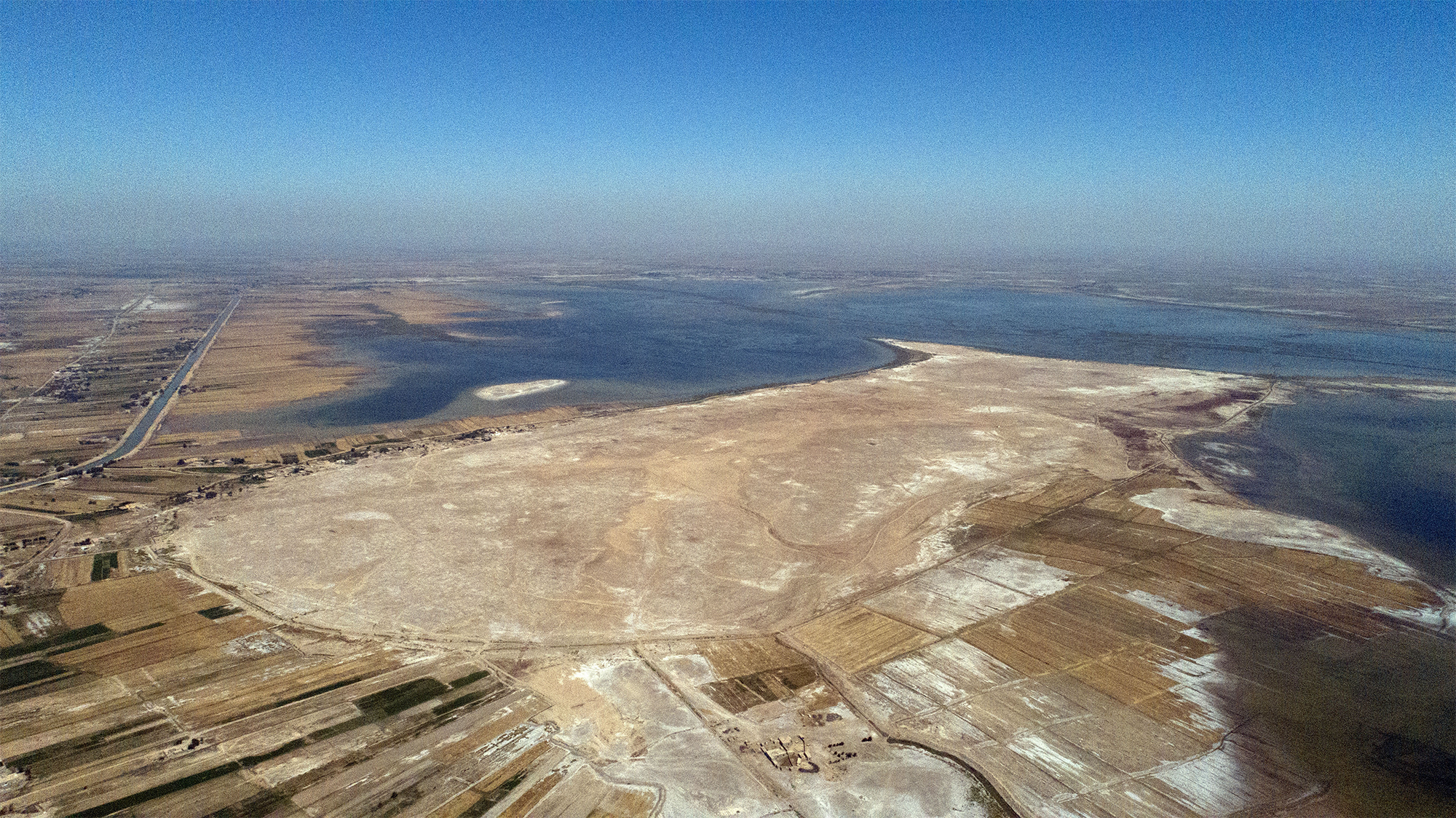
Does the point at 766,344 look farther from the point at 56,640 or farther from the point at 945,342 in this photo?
the point at 56,640

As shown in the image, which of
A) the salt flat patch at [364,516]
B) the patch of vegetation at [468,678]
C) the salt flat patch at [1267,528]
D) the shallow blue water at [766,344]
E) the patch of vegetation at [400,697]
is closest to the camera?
the patch of vegetation at [400,697]

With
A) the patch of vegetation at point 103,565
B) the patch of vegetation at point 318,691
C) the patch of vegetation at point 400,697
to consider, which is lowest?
the patch of vegetation at point 400,697

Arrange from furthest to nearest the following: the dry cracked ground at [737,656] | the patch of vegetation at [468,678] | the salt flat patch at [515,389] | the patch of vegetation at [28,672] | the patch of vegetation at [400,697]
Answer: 1. the salt flat patch at [515,389]
2. the patch of vegetation at [468,678]
3. the patch of vegetation at [28,672]
4. the patch of vegetation at [400,697]
5. the dry cracked ground at [737,656]

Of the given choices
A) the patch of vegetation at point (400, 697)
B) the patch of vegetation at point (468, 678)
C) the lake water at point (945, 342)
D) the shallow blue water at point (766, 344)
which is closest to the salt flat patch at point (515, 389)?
the lake water at point (945, 342)

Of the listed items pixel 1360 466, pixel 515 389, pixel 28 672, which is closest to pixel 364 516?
pixel 28 672

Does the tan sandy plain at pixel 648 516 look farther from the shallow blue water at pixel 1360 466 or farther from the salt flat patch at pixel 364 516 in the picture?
the shallow blue water at pixel 1360 466

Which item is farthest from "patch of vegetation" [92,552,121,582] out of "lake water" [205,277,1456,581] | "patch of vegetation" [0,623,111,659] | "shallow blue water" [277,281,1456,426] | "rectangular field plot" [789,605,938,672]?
"rectangular field plot" [789,605,938,672]

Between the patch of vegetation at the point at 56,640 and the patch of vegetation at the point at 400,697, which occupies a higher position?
the patch of vegetation at the point at 56,640

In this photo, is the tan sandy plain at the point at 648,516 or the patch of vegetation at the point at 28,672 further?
the tan sandy plain at the point at 648,516
